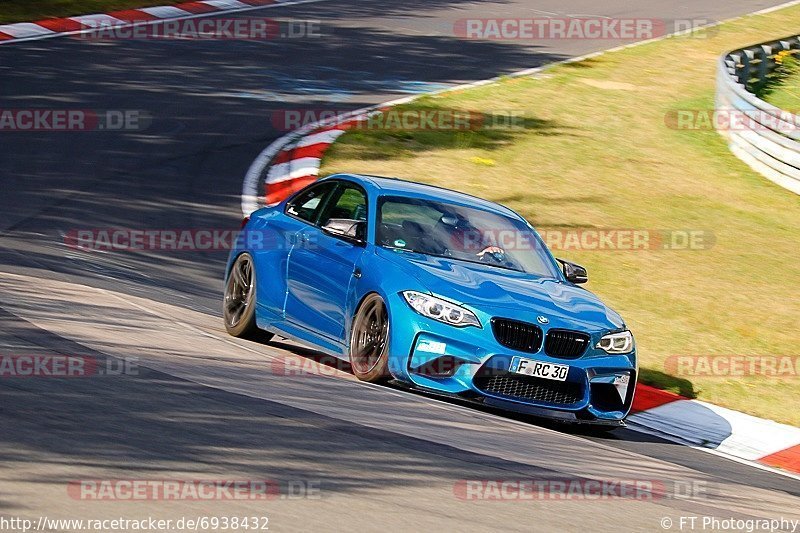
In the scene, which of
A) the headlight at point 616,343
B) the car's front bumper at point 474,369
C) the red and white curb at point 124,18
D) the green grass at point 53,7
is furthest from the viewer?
the green grass at point 53,7

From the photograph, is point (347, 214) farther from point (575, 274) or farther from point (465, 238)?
point (575, 274)

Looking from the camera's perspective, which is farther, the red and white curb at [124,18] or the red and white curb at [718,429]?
the red and white curb at [124,18]

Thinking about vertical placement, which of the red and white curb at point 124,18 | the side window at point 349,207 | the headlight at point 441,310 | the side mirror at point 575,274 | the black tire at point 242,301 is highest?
the side window at point 349,207

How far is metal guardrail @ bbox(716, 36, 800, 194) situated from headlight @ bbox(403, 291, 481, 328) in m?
11.1

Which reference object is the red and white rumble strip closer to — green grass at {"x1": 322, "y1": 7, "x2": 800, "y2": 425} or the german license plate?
green grass at {"x1": 322, "y1": 7, "x2": 800, "y2": 425}

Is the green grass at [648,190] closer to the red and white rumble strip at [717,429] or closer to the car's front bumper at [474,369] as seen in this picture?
the red and white rumble strip at [717,429]

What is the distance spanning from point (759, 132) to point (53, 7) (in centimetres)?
1286

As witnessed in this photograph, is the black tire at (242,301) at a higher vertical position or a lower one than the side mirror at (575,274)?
lower

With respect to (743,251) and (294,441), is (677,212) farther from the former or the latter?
(294,441)

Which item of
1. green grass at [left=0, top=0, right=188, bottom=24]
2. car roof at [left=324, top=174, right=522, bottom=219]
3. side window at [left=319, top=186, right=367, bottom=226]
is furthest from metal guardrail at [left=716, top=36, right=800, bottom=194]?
green grass at [left=0, top=0, right=188, bottom=24]

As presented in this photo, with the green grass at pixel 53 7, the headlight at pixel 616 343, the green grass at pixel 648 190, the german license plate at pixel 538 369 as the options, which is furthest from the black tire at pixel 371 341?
the green grass at pixel 53 7

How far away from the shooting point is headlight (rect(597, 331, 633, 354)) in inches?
347

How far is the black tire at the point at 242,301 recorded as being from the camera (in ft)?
33.6

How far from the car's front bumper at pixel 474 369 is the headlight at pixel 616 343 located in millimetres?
263
